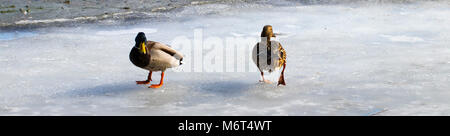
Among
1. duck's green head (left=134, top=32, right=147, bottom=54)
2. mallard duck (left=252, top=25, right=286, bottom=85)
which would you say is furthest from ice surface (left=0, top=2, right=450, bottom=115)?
duck's green head (left=134, top=32, right=147, bottom=54)

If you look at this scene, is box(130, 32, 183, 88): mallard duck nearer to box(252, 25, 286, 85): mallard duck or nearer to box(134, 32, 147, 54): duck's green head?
box(134, 32, 147, 54): duck's green head

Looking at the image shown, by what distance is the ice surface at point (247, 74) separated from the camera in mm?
4695

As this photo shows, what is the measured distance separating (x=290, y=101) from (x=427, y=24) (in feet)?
13.2

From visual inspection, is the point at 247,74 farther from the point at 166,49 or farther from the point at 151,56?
the point at 151,56

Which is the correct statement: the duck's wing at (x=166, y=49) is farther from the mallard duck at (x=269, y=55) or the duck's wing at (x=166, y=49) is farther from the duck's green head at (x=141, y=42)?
the mallard duck at (x=269, y=55)

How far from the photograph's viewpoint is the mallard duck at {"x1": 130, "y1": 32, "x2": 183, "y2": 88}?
5000 mm

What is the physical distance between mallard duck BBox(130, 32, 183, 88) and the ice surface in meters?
0.20

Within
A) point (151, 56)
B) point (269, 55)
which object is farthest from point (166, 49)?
point (269, 55)

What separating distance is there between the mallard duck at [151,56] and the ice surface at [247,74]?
20cm

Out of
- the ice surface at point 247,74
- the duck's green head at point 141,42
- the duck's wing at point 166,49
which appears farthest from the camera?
the duck's wing at point 166,49

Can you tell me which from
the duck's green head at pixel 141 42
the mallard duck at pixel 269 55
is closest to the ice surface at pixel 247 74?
the mallard duck at pixel 269 55

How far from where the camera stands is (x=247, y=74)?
5.77 m

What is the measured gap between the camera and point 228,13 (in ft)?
29.8

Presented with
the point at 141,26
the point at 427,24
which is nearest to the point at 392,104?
the point at 427,24
